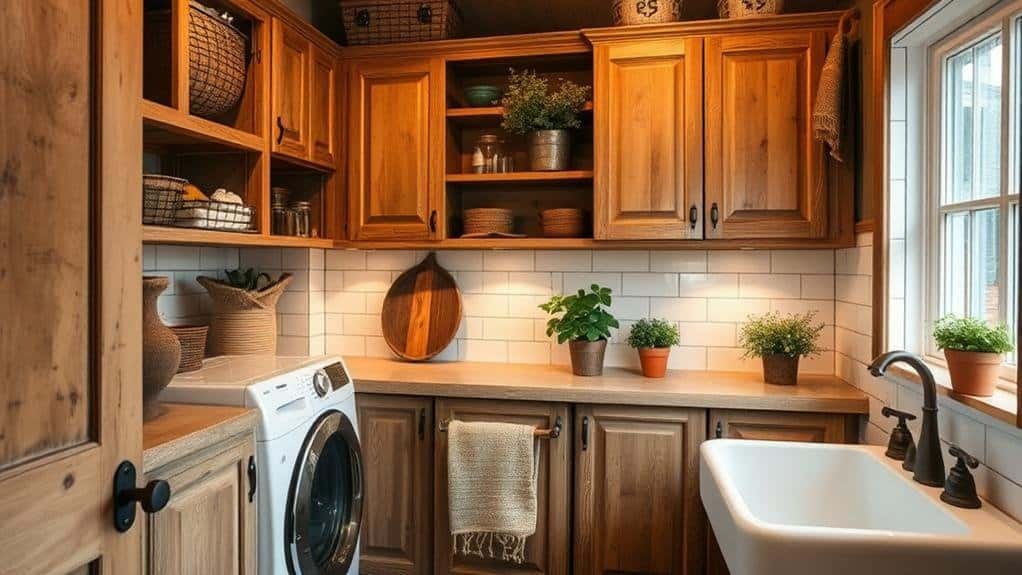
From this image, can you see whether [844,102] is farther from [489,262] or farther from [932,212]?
[489,262]

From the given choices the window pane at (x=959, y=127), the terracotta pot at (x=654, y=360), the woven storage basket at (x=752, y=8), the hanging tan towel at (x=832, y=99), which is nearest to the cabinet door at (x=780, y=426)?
the terracotta pot at (x=654, y=360)

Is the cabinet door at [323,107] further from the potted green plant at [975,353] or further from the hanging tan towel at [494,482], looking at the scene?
the potted green plant at [975,353]

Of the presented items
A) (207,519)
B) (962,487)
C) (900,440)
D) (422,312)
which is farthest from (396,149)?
(962,487)

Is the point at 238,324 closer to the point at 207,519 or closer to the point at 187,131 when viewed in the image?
the point at 187,131

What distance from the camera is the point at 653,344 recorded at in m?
2.37

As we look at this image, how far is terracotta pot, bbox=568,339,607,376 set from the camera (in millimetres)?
2365

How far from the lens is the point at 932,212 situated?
1762 millimetres

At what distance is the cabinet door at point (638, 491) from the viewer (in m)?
2.10

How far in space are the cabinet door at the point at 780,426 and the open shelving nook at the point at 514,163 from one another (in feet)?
2.85

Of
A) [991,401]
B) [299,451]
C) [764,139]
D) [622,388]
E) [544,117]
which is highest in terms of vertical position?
[544,117]

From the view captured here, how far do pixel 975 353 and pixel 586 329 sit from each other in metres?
1.25

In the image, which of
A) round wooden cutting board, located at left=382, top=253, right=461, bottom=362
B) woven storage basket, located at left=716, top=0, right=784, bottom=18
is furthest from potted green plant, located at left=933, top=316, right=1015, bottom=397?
round wooden cutting board, located at left=382, top=253, right=461, bottom=362

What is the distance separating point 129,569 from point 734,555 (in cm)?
112

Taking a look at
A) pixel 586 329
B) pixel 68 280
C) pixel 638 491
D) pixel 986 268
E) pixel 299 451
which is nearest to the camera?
pixel 68 280
